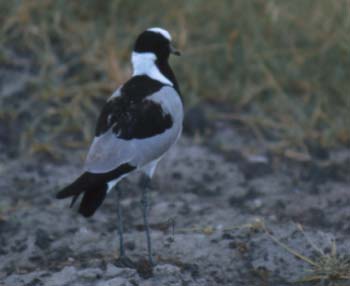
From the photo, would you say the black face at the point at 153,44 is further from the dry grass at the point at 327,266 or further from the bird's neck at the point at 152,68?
the dry grass at the point at 327,266

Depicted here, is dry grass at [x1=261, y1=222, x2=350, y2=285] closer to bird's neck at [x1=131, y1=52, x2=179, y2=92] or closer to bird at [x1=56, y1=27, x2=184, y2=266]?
bird at [x1=56, y1=27, x2=184, y2=266]

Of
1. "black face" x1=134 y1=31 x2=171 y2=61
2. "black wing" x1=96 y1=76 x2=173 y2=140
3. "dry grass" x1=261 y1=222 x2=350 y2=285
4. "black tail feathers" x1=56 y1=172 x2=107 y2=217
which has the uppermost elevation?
"black face" x1=134 y1=31 x2=171 y2=61

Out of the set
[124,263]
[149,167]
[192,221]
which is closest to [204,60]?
[192,221]

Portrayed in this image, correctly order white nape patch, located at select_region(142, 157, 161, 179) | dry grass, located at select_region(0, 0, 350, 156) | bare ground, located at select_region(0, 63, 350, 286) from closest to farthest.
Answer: bare ground, located at select_region(0, 63, 350, 286)
white nape patch, located at select_region(142, 157, 161, 179)
dry grass, located at select_region(0, 0, 350, 156)

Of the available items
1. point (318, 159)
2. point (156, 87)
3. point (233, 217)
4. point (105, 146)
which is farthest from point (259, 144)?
point (105, 146)

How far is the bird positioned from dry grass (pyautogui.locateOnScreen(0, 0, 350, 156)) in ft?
4.29

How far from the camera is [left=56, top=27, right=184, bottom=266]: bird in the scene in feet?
11.9

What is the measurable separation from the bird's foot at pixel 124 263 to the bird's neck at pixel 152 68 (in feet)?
2.90

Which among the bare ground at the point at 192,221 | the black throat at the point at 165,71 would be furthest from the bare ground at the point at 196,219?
the black throat at the point at 165,71

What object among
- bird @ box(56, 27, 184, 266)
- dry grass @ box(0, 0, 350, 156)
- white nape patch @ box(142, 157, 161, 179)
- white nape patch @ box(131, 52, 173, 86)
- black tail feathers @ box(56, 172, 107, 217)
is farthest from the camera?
dry grass @ box(0, 0, 350, 156)

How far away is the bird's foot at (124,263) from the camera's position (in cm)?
376

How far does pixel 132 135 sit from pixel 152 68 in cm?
52

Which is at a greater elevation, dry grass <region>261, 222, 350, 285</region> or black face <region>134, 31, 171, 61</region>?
black face <region>134, 31, 171, 61</region>

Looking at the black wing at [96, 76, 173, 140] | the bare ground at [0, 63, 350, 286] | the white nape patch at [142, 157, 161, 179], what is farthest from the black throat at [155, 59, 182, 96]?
the bare ground at [0, 63, 350, 286]
